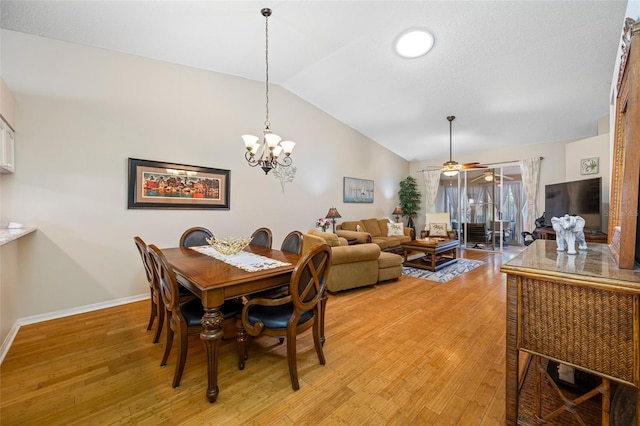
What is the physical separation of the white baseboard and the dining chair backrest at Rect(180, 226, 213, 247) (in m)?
1.09

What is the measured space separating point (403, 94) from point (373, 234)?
330 centimetres

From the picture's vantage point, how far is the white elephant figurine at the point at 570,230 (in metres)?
1.58

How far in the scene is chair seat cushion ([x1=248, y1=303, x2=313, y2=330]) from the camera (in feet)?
5.79

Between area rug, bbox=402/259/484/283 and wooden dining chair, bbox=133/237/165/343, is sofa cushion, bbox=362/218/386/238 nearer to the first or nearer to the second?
area rug, bbox=402/259/484/283

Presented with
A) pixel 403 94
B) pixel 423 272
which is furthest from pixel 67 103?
pixel 423 272

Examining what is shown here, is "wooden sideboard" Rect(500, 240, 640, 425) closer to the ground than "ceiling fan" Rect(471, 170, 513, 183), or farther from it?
closer to the ground

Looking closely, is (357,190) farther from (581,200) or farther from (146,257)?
(146,257)

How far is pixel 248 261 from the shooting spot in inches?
87.8

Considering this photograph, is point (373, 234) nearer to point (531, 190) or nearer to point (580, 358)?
point (531, 190)

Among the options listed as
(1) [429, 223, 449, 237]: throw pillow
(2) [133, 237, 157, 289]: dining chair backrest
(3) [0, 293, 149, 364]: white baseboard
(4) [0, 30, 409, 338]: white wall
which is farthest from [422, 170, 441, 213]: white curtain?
(2) [133, 237, 157, 289]: dining chair backrest

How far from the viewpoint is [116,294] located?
3.28 m

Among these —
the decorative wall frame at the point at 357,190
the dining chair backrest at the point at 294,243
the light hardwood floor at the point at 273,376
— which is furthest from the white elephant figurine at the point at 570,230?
the decorative wall frame at the point at 357,190

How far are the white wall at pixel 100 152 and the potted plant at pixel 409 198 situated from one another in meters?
5.09

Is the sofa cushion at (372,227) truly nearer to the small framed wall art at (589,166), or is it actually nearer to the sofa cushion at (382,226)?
the sofa cushion at (382,226)
